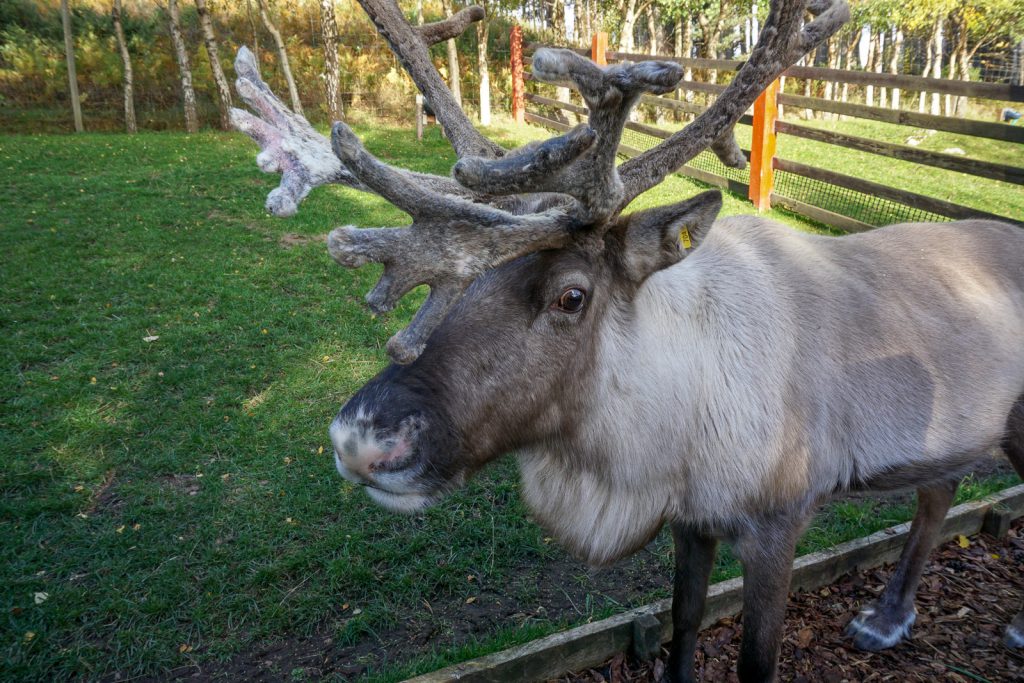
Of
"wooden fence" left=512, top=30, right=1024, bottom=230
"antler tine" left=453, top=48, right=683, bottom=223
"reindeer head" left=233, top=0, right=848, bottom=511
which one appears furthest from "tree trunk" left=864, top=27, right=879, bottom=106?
"antler tine" left=453, top=48, right=683, bottom=223

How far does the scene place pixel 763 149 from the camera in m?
9.20

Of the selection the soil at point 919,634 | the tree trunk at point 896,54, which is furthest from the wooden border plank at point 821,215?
the tree trunk at point 896,54

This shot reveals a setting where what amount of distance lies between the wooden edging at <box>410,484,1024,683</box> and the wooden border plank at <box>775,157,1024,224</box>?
351 cm

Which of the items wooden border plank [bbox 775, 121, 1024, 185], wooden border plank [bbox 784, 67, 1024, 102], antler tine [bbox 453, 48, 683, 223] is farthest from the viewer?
wooden border plank [bbox 775, 121, 1024, 185]

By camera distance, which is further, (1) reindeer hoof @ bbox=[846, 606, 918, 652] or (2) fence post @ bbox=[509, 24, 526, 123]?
(2) fence post @ bbox=[509, 24, 526, 123]

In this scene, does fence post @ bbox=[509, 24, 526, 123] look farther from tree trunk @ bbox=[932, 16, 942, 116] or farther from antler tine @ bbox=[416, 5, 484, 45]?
antler tine @ bbox=[416, 5, 484, 45]

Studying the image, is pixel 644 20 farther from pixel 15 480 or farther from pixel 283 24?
pixel 15 480

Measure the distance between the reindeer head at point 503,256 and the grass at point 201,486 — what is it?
4.69ft

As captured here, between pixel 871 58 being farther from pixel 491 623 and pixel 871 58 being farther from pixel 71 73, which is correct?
pixel 491 623

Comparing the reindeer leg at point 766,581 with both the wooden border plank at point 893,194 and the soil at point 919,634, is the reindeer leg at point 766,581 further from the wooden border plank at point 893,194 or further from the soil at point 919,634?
the wooden border plank at point 893,194

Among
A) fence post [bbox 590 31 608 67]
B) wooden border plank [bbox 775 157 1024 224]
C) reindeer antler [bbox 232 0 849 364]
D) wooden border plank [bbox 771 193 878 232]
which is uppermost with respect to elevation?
fence post [bbox 590 31 608 67]

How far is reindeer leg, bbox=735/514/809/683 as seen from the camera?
8.11 feet

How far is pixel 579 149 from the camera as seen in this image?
1919 millimetres

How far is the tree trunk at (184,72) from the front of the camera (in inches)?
641
